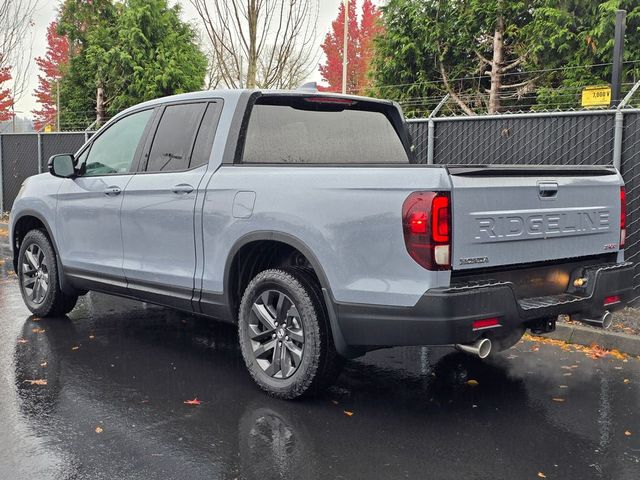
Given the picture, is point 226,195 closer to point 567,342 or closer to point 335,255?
point 335,255

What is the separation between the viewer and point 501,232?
3.94 m

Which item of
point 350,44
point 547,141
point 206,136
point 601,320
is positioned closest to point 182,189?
point 206,136

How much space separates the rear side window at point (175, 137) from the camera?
5234 mm

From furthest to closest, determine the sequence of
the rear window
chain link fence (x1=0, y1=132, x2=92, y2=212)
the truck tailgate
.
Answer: chain link fence (x1=0, y1=132, x2=92, y2=212) → the rear window → the truck tailgate

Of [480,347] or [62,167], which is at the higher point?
[62,167]

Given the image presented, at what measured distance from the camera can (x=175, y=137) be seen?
211 inches

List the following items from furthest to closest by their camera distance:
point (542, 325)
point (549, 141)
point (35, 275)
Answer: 1. point (549, 141)
2. point (35, 275)
3. point (542, 325)

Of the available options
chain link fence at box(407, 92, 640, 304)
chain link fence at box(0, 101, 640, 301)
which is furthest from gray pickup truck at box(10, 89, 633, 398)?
chain link fence at box(0, 101, 640, 301)

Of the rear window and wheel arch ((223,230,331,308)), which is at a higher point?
the rear window

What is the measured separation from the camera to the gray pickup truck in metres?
3.79

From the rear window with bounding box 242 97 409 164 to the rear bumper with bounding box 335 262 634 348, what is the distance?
1.39 meters

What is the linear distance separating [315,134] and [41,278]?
10.7 ft

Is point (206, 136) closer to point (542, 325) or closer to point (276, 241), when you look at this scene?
point (276, 241)

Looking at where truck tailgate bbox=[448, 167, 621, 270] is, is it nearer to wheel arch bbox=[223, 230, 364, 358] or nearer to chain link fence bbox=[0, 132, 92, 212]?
wheel arch bbox=[223, 230, 364, 358]
